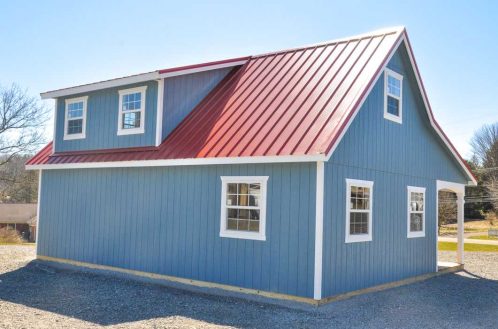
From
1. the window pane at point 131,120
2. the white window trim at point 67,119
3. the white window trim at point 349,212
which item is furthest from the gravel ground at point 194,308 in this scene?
the white window trim at point 67,119

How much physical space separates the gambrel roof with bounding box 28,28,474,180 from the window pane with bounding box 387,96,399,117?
3.97 feet

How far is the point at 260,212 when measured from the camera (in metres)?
11.4

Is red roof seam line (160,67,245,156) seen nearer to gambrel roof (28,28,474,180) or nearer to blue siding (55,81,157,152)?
gambrel roof (28,28,474,180)

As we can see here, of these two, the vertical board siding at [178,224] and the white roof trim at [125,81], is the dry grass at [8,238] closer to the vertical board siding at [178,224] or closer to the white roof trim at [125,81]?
the vertical board siding at [178,224]

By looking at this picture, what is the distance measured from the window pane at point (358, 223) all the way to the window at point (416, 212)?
2885mm

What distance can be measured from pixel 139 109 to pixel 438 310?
9.15 meters

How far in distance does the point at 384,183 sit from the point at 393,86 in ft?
8.75

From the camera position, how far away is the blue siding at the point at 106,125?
46.2 ft

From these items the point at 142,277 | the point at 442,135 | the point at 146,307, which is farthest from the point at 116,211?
the point at 442,135

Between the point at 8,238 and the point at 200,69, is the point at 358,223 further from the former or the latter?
the point at 8,238

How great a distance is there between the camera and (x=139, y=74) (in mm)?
13969

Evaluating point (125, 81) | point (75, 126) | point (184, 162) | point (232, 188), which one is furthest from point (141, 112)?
point (232, 188)

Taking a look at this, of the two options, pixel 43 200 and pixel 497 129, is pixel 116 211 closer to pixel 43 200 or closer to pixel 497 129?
pixel 43 200

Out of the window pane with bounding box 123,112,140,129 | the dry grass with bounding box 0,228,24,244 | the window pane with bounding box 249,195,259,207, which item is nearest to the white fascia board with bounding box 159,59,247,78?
the window pane with bounding box 123,112,140,129
